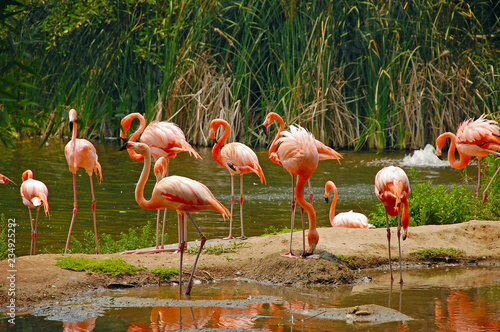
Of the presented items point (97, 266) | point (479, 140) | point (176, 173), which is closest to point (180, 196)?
point (97, 266)

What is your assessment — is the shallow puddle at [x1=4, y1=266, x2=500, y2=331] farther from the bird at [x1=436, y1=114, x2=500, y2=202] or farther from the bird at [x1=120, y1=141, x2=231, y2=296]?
the bird at [x1=436, y1=114, x2=500, y2=202]

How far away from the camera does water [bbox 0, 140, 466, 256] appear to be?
314 inches

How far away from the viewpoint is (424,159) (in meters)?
13.3

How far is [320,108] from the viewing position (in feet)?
46.7

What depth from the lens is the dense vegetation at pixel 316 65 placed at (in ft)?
45.9

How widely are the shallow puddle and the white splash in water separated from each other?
767cm

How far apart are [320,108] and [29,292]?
406 inches

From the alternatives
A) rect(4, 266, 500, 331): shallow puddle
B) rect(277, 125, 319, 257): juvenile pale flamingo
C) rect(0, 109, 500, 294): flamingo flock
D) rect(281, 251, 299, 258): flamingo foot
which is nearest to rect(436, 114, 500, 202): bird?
rect(0, 109, 500, 294): flamingo flock

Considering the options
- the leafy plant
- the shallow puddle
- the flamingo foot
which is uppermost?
the flamingo foot

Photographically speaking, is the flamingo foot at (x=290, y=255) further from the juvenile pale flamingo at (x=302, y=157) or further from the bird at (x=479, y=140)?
the bird at (x=479, y=140)

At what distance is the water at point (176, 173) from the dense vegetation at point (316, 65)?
0.96 m

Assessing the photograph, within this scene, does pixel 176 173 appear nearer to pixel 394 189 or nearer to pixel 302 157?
pixel 302 157

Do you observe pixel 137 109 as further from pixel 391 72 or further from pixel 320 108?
pixel 391 72

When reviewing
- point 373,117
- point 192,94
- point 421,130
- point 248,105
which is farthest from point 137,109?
point 421,130
